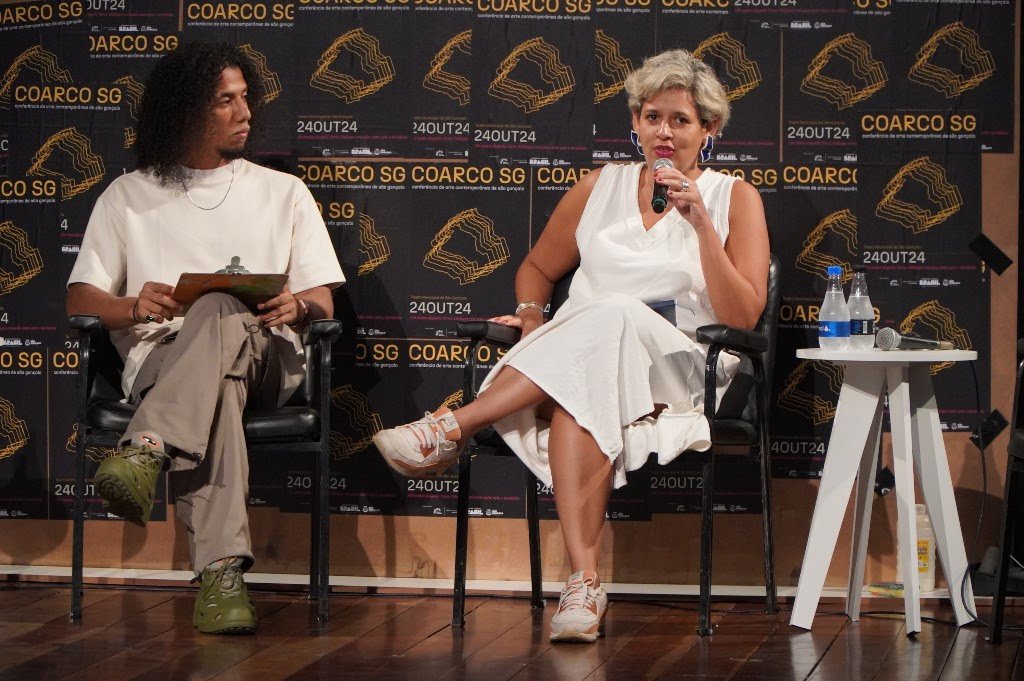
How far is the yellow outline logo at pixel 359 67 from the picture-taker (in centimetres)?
399

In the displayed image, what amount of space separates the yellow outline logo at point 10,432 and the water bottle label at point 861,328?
2.69 metres

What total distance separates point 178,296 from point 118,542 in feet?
3.75

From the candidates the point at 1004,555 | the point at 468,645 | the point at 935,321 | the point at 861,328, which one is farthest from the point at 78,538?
the point at 935,321

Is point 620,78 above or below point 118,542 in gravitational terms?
above

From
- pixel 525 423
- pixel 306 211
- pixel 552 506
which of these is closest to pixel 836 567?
pixel 552 506

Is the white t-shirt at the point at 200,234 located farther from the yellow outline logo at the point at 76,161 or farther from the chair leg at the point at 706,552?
the chair leg at the point at 706,552

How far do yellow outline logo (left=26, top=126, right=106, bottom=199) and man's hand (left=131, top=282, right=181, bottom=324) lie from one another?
34.1 inches

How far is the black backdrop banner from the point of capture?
3852 mm

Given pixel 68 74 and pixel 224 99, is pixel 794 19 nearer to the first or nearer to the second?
pixel 224 99

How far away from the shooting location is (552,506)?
13.0 ft

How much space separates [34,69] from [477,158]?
1.53m

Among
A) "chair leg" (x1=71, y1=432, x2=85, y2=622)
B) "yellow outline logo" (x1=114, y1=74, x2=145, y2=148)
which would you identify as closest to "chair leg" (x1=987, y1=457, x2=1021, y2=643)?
"chair leg" (x1=71, y1=432, x2=85, y2=622)

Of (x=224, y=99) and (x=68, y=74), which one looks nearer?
(x=224, y=99)

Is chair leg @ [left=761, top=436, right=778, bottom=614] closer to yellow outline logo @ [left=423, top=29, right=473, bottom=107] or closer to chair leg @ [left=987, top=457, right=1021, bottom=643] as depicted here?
chair leg @ [left=987, top=457, right=1021, bottom=643]
